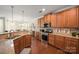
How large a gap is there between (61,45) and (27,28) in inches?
69.7

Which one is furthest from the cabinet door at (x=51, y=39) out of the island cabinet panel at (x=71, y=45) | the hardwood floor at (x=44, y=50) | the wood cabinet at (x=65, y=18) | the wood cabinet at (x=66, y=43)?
the island cabinet panel at (x=71, y=45)

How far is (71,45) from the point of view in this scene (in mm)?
3684

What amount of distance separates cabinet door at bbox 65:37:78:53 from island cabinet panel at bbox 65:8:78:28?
0.53 m

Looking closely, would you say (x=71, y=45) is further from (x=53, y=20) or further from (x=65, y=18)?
(x=53, y=20)

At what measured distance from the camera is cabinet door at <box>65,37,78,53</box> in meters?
3.51

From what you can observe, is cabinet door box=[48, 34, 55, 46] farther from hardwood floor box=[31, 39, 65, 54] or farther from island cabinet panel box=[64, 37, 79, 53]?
island cabinet panel box=[64, 37, 79, 53]

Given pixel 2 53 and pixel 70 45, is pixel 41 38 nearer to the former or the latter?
pixel 70 45

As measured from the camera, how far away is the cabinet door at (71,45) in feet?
11.5

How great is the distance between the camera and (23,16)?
9.89ft

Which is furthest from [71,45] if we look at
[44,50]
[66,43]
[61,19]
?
[61,19]

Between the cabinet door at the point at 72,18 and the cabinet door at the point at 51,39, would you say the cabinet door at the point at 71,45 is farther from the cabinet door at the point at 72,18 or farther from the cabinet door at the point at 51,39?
the cabinet door at the point at 51,39

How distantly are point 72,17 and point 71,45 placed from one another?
98 cm
